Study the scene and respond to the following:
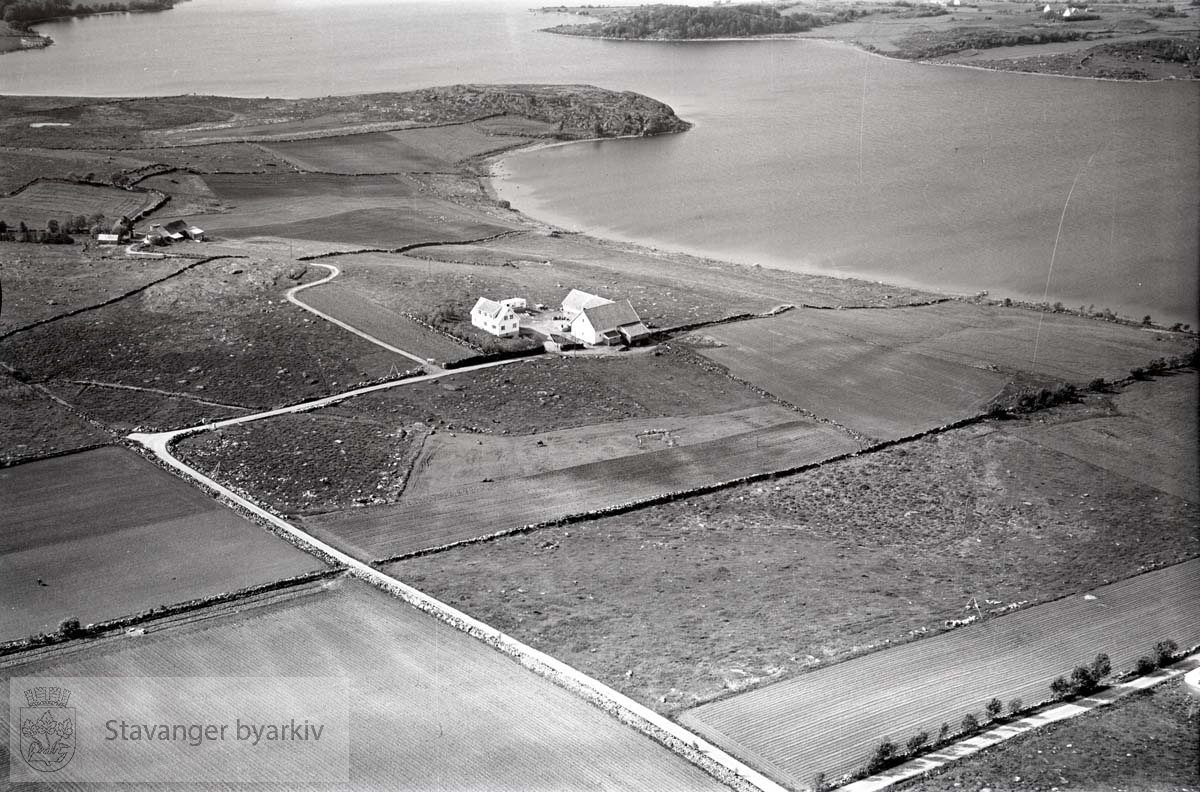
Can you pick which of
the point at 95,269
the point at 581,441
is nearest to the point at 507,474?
the point at 581,441

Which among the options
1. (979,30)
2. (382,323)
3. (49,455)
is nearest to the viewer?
(49,455)

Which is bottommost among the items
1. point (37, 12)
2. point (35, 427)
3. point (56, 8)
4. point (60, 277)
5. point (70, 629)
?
point (70, 629)

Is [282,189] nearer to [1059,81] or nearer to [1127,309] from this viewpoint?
[1127,309]

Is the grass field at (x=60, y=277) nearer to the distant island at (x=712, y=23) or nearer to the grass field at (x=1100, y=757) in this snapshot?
the grass field at (x=1100, y=757)

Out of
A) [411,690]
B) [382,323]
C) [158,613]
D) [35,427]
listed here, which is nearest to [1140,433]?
[411,690]

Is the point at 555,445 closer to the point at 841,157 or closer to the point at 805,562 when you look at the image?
the point at 805,562

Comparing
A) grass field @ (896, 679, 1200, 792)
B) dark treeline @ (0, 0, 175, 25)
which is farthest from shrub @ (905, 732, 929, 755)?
dark treeline @ (0, 0, 175, 25)
